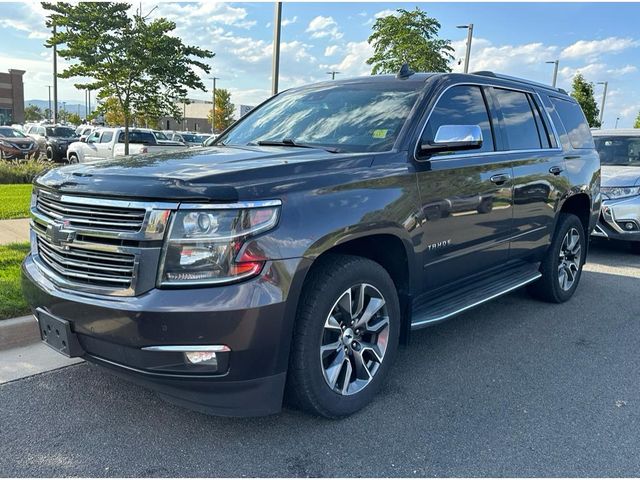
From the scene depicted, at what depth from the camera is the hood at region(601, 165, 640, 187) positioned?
800 cm

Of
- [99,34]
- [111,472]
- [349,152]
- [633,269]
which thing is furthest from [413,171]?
[99,34]

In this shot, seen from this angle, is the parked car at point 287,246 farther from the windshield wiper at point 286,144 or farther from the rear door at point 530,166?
the rear door at point 530,166

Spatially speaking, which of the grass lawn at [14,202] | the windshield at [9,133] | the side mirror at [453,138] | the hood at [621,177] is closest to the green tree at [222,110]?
the windshield at [9,133]

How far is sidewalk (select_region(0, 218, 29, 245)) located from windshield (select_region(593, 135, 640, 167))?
29.6ft

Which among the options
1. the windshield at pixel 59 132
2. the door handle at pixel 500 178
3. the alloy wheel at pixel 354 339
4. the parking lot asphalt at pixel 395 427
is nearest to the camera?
the parking lot asphalt at pixel 395 427

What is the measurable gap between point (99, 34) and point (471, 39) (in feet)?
46.6

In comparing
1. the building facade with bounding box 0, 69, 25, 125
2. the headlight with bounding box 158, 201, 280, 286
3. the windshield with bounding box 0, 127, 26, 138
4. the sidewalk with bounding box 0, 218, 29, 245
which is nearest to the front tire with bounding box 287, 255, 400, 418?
the headlight with bounding box 158, 201, 280, 286

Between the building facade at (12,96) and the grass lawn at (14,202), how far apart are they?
206 feet

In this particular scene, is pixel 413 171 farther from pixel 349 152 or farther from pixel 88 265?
pixel 88 265

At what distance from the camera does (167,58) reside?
1683 centimetres

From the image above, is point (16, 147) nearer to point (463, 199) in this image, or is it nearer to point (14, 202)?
point (14, 202)

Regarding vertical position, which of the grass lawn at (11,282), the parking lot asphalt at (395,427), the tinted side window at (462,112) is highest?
the tinted side window at (462,112)

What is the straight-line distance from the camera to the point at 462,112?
409 centimetres

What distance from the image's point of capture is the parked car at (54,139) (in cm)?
2608
